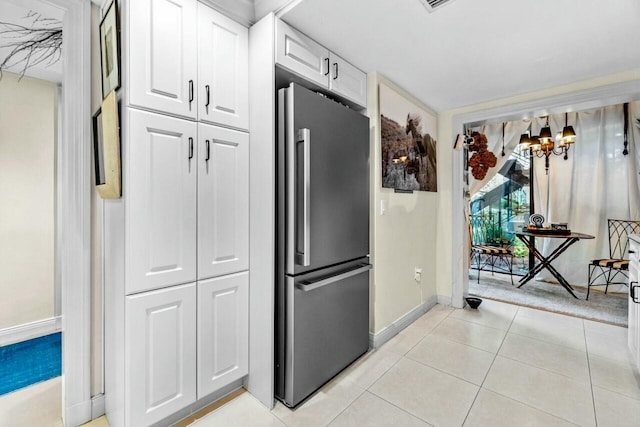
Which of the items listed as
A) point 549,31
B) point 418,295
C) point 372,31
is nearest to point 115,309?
point 372,31

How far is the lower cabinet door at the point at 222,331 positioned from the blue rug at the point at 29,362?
1258 millimetres

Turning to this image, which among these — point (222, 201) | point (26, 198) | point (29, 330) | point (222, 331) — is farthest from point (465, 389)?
point (26, 198)

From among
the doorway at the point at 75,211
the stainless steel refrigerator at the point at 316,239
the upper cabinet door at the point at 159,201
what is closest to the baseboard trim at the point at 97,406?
A: the doorway at the point at 75,211

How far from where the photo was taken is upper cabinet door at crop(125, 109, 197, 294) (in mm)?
1378

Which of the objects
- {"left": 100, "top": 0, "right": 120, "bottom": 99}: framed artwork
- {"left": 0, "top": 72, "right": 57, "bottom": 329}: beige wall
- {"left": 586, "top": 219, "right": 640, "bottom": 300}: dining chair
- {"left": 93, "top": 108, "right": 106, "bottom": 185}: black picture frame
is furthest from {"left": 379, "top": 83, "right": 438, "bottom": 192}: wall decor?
{"left": 0, "top": 72, "right": 57, "bottom": 329}: beige wall

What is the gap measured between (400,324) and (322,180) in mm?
1785

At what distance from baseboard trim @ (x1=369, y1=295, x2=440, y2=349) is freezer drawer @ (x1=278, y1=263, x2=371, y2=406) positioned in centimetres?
20

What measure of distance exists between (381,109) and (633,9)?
1.57 m

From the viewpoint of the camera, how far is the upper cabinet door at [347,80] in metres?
2.14

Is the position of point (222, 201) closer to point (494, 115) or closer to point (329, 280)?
point (329, 280)

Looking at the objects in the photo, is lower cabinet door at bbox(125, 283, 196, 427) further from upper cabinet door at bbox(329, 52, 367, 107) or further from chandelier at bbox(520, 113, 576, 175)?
chandelier at bbox(520, 113, 576, 175)

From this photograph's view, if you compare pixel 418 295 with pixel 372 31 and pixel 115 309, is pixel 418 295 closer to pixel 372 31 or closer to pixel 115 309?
pixel 372 31

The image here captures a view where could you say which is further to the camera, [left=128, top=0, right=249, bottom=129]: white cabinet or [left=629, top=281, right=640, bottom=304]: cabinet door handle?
[left=629, top=281, right=640, bottom=304]: cabinet door handle

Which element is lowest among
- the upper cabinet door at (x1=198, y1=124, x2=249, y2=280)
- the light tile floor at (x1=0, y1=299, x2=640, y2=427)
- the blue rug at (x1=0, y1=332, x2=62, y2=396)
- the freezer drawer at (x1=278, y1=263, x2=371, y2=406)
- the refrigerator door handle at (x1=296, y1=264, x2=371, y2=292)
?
the light tile floor at (x1=0, y1=299, x2=640, y2=427)
